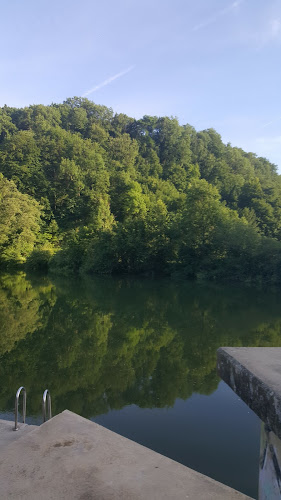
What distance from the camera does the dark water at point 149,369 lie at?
5.49m

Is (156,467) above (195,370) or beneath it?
above

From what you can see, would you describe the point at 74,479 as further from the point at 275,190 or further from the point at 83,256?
the point at 275,190

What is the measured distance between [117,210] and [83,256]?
13495mm

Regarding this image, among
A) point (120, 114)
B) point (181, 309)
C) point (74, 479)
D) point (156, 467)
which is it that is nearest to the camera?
point (74, 479)

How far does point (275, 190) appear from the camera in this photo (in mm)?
44719

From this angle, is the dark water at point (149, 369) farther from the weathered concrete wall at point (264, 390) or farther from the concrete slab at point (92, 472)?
the weathered concrete wall at point (264, 390)

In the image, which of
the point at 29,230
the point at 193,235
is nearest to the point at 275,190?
the point at 193,235

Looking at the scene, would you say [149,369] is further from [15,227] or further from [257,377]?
[15,227]

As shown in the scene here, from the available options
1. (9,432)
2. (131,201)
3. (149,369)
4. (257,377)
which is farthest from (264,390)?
(131,201)

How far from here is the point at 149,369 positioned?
8.70m

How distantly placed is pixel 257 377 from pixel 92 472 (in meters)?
1.09

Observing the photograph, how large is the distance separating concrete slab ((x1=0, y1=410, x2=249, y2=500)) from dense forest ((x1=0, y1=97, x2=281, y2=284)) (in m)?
26.1

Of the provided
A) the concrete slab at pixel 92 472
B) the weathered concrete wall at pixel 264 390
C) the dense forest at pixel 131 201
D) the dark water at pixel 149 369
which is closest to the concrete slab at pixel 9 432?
the concrete slab at pixel 92 472

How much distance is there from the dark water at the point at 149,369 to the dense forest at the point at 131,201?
1542 cm
